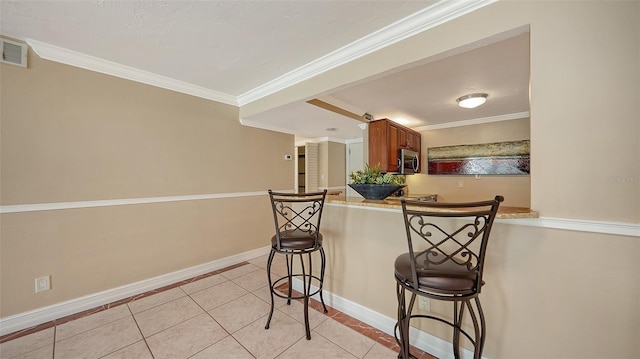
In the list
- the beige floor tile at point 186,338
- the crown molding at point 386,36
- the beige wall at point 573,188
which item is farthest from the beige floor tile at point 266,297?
the crown molding at point 386,36

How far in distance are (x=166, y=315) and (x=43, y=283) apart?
107 cm

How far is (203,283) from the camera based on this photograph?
261 cm

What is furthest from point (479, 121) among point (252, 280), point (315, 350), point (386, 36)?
point (252, 280)

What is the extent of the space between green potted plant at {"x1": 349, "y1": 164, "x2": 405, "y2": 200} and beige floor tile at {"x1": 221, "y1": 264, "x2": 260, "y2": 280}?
1.93 meters

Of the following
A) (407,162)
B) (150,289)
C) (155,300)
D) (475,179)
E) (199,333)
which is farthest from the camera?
(475,179)

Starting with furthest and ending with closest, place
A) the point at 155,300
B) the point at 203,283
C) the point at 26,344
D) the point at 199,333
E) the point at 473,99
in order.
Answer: the point at 473,99 → the point at 203,283 → the point at 155,300 → the point at 199,333 → the point at 26,344

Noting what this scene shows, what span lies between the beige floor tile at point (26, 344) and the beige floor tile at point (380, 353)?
7.83ft

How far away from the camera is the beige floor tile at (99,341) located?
1.58 meters

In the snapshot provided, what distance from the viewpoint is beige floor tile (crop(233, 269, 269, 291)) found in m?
2.53

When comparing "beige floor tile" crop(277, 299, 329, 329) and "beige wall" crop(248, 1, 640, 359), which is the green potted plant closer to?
"beige wall" crop(248, 1, 640, 359)

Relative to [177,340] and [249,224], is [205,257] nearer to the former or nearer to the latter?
[249,224]

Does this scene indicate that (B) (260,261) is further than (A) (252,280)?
Yes

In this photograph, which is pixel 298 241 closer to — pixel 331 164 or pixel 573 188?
pixel 573 188

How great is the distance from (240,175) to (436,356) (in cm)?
298
